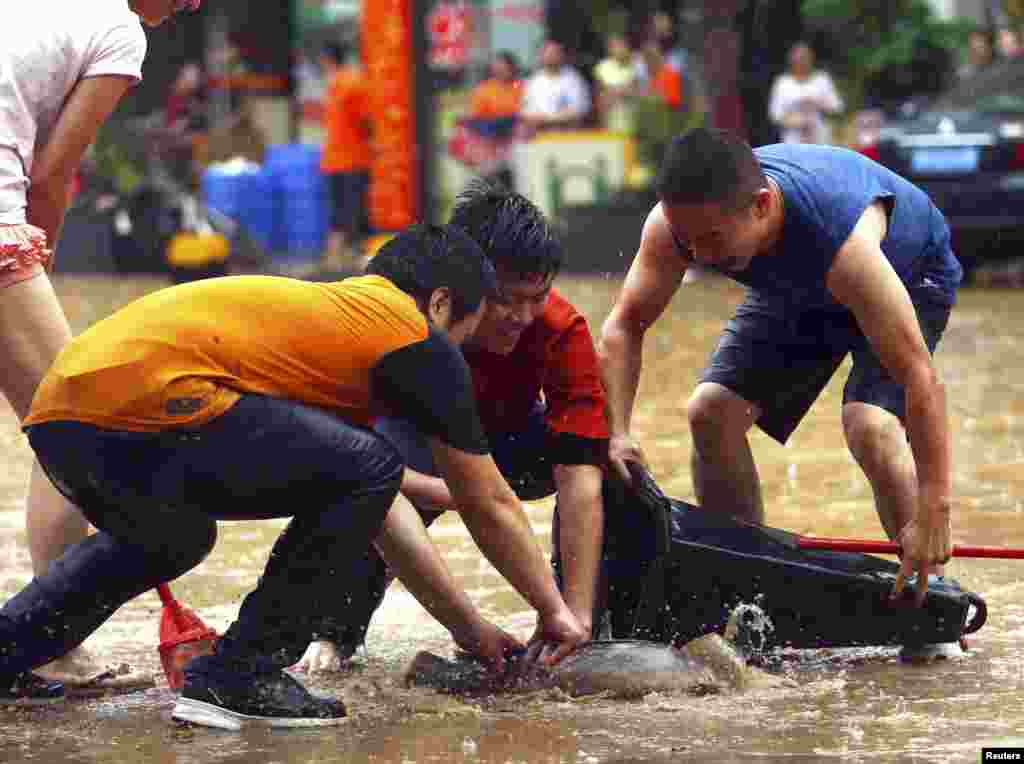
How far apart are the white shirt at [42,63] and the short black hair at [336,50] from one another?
12.5 m

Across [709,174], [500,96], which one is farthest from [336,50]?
[709,174]

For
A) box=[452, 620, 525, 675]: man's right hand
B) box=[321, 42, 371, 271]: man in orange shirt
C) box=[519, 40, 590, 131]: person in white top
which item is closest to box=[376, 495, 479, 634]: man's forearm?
box=[452, 620, 525, 675]: man's right hand

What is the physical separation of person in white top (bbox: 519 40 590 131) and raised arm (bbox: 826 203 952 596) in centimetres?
1259

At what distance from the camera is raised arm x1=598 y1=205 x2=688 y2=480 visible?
4.73 metres

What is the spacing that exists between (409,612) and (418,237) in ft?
4.76

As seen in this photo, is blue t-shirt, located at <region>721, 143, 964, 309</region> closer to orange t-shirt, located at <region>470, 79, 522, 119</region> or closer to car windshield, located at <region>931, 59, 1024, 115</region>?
car windshield, located at <region>931, 59, 1024, 115</region>

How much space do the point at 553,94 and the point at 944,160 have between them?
4.76m

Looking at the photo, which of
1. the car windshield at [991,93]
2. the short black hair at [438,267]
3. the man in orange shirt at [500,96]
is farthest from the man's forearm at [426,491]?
the man in orange shirt at [500,96]

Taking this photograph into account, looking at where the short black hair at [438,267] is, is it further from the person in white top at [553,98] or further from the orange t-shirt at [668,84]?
the person in white top at [553,98]

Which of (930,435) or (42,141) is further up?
Result: (42,141)

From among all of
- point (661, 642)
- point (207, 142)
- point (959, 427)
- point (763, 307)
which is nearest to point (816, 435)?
point (959, 427)

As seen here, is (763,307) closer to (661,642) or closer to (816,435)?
(661,642)

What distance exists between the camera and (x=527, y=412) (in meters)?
4.68

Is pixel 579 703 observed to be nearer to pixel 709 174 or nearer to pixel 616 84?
pixel 709 174
